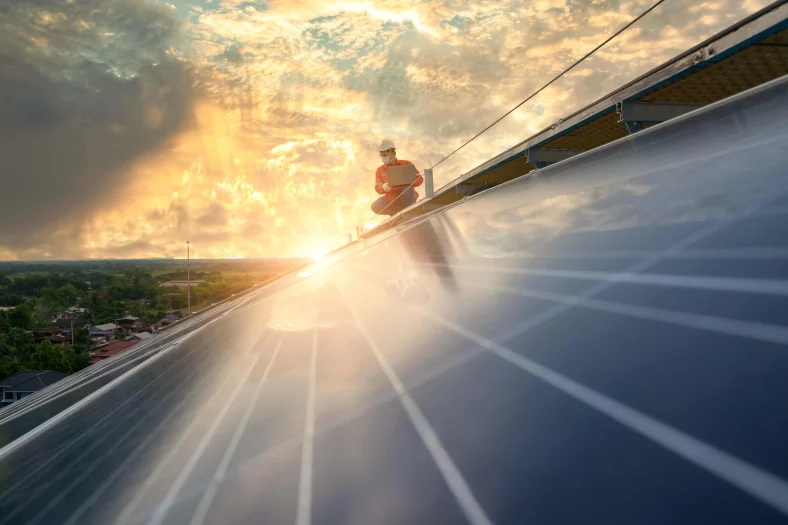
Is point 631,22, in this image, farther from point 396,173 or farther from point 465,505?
point 396,173

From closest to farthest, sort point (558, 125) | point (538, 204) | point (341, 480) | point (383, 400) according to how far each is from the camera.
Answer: point (341, 480) → point (383, 400) → point (538, 204) → point (558, 125)

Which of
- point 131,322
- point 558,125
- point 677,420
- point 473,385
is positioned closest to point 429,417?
point 473,385

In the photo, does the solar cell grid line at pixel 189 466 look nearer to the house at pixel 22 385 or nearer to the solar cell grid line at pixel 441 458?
the solar cell grid line at pixel 441 458

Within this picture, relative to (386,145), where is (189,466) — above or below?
below

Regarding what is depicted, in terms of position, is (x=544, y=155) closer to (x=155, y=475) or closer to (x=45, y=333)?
(x=155, y=475)

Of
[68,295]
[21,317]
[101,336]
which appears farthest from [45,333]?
[68,295]

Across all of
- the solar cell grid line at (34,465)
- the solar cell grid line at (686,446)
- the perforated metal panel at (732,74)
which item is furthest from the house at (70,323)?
the solar cell grid line at (686,446)
